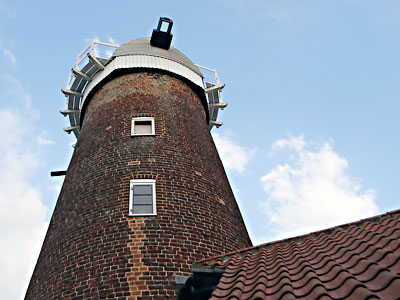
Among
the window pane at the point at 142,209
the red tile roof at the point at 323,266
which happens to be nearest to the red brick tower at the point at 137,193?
the window pane at the point at 142,209

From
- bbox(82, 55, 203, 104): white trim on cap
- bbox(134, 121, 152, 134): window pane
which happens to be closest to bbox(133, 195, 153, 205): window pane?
bbox(134, 121, 152, 134): window pane

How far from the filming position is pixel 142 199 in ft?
31.7

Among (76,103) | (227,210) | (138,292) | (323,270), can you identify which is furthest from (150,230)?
(76,103)

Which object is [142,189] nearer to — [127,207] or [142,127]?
[127,207]

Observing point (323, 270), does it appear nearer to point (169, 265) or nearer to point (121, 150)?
point (169, 265)

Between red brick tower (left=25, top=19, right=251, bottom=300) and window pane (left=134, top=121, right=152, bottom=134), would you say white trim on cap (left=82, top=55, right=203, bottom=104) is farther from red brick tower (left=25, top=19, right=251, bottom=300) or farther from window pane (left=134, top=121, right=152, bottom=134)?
window pane (left=134, top=121, right=152, bottom=134)

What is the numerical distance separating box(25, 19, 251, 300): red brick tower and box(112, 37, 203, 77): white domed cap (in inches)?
3.6

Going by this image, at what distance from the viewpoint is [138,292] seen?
762 centimetres

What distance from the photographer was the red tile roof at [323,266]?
3.75 m

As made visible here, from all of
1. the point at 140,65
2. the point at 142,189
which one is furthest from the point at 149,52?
the point at 142,189

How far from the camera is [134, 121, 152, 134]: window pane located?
1177 centimetres

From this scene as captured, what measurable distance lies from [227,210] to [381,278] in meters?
7.12

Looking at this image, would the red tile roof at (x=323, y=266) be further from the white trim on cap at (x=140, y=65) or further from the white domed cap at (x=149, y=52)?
the white domed cap at (x=149, y=52)

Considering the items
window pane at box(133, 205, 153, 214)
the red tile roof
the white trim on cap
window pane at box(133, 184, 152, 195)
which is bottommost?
the red tile roof
